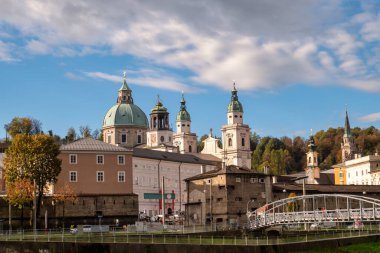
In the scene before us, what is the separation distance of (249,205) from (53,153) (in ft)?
94.7

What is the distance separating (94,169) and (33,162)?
515 inches

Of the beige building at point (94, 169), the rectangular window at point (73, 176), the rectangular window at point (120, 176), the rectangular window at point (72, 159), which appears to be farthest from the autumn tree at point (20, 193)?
the rectangular window at point (120, 176)

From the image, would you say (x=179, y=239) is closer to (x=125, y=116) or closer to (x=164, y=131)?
(x=125, y=116)

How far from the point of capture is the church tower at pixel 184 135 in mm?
184000

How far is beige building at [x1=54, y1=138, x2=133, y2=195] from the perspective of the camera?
9481 centimetres

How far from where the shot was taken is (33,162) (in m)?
84.8

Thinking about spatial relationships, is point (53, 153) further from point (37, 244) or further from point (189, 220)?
point (37, 244)

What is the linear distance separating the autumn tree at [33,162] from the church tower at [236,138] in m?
90.0

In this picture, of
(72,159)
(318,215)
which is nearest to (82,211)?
→ (72,159)

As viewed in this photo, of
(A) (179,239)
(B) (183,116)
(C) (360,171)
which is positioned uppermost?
(B) (183,116)

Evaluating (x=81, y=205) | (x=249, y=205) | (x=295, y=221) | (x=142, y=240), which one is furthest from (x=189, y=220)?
(x=142, y=240)

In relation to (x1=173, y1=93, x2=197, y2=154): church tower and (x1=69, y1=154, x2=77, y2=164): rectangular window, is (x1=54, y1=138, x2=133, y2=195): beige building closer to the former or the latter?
(x1=69, y1=154, x2=77, y2=164): rectangular window

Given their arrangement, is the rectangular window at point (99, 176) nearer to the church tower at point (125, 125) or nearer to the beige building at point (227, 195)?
the beige building at point (227, 195)

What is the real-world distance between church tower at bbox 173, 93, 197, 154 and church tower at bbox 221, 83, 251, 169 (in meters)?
11.0
